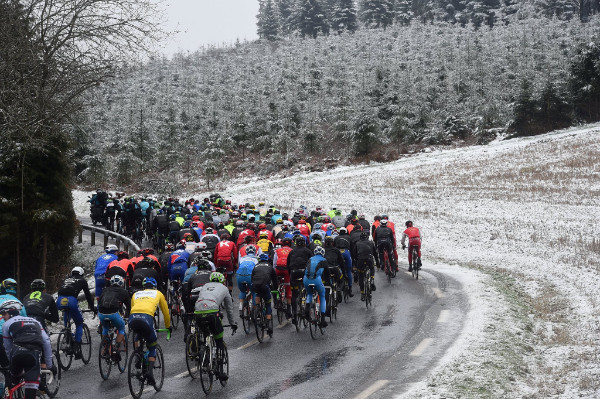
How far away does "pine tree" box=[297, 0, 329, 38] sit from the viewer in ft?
431

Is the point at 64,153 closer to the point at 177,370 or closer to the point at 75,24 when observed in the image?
the point at 75,24

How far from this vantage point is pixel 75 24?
42.4 ft

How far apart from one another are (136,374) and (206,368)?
1.11 m

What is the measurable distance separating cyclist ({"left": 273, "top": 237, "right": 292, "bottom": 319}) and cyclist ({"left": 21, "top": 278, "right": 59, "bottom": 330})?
5.97 m

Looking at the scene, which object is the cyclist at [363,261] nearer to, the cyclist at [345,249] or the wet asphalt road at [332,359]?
the cyclist at [345,249]

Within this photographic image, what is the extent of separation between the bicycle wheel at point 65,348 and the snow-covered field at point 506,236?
259 inches

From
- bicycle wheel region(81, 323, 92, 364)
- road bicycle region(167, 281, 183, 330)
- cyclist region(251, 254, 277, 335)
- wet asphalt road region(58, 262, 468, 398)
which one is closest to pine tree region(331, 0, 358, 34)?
road bicycle region(167, 281, 183, 330)

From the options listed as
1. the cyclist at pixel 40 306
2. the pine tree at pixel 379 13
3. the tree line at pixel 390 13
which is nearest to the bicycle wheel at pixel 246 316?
the cyclist at pixel 40 306

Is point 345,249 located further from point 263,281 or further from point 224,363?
point 224,363

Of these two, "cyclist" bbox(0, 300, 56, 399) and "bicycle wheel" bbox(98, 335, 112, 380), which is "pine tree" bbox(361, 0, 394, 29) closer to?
→ "bicycle wheel" bbox(98, 335, 112, 380)

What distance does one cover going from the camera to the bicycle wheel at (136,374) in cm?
894

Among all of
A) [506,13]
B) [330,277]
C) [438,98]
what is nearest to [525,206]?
[330,277]

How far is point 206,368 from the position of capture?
9.20 metres

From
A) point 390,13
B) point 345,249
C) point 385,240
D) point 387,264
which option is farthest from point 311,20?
point 345,249
